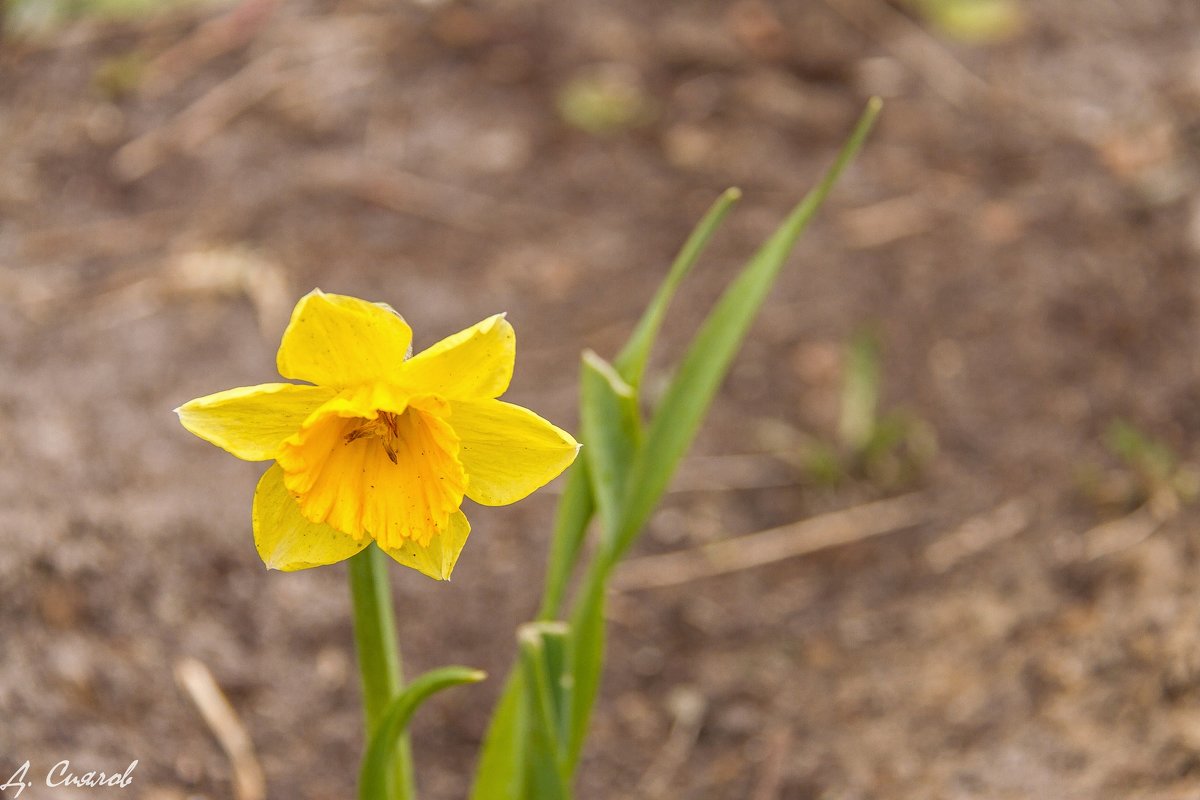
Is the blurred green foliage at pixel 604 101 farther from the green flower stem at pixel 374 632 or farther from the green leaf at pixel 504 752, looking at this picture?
the green flower stem at pixel 374 632

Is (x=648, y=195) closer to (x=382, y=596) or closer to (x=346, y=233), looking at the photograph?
(x=346, y=233)

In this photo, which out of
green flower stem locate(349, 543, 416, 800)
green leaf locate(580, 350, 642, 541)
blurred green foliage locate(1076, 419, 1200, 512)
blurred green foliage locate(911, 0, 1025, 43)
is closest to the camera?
green flower stem locate(349, 543, 416, 800)

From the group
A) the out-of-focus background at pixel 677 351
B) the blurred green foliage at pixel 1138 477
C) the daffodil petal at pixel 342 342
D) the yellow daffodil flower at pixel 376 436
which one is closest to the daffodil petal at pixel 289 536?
the yellow daffodil flower at pixel 376 436

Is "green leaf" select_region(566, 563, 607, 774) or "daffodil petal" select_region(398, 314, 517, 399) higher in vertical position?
"daffodil petal" select_region(398, 314, 517, 399)

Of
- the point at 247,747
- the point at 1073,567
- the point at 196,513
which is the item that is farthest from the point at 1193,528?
the point at 196,513

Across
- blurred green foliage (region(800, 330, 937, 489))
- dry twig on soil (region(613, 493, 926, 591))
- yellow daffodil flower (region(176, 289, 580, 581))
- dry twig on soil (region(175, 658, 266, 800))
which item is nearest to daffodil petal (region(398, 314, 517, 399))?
yellow daffodil flower (region(176, 289, 580, 581))

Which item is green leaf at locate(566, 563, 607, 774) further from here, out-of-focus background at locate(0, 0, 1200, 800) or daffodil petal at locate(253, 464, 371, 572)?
out-of-focus background at locate(0, 0, 1200, 800)
